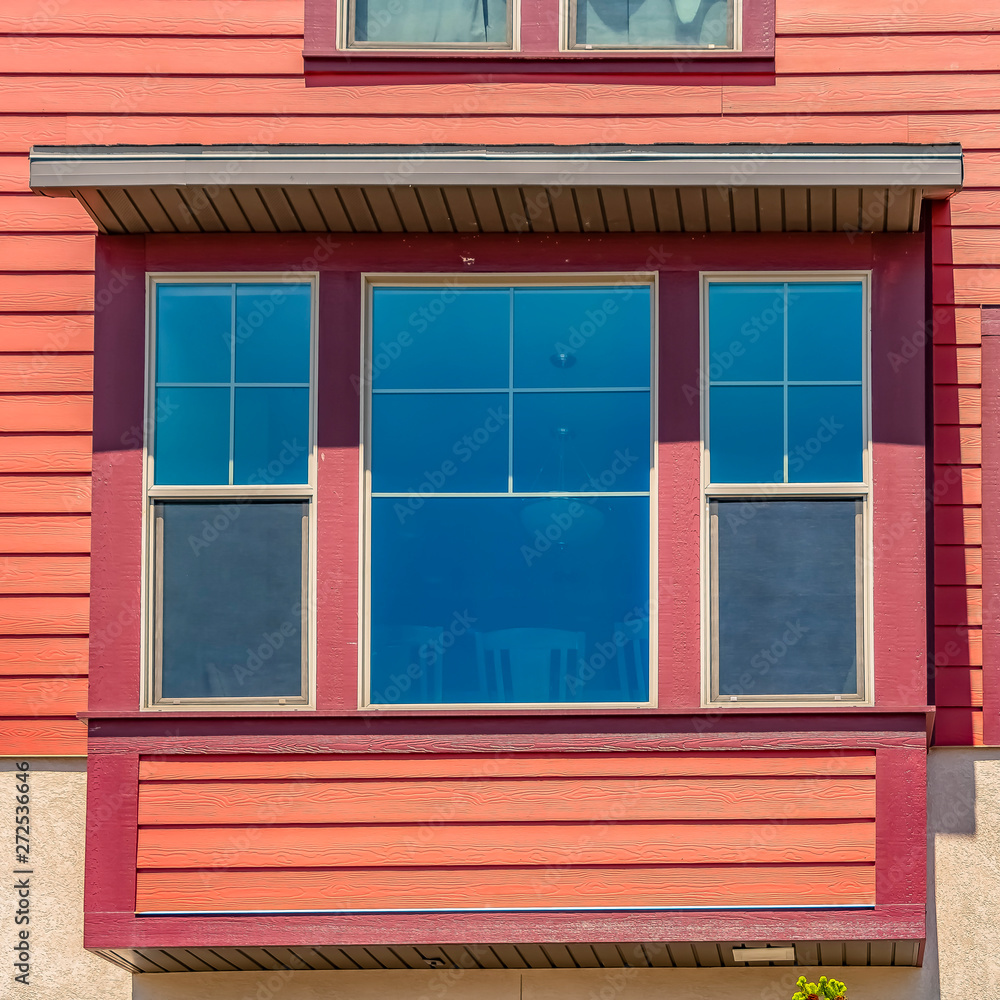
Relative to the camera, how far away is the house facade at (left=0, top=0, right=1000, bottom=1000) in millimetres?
6664

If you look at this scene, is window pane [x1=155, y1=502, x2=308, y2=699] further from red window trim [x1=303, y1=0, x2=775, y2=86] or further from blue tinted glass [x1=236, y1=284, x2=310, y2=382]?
red window trim [x1=303, y1=0, x2=775, y2=86]

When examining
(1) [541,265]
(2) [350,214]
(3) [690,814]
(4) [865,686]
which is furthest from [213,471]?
(4) [865,686]

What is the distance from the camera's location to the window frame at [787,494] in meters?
6.79

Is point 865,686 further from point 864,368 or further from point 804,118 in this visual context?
point 804,118

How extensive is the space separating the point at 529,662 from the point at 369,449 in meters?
1.27

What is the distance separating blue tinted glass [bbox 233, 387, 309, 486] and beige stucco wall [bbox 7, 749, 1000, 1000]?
1753mm

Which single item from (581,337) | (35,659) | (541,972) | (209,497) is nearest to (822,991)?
(541,972)

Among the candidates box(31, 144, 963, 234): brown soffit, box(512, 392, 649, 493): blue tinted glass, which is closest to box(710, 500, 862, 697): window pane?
box(512, 392, 649, 493): blue tinted glass

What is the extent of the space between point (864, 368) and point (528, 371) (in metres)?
1.60

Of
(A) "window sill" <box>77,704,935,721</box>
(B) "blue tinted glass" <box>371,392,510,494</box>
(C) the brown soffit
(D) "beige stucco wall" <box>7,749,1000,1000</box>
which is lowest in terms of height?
(D) "beige stucco wall" <box>7,749,1000,1000</box>

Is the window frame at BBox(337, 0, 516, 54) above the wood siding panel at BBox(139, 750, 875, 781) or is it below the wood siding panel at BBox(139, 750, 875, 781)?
above

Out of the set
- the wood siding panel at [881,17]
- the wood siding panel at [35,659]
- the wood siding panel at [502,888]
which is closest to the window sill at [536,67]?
the wood siding panel at [881,17]

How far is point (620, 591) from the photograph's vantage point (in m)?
6.94

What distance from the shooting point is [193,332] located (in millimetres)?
7141
